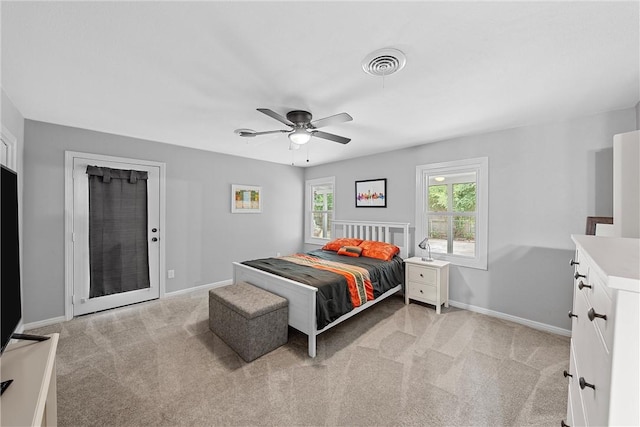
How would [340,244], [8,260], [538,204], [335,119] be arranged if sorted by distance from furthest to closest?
[340,244], [538,204], [335,119], [8,260]

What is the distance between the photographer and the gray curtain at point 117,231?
10.9 ft

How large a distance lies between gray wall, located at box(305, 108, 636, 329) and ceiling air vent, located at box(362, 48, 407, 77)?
2.26 m

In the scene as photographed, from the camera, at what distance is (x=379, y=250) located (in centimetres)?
388

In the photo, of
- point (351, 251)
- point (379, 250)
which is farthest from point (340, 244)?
point (379, 250)

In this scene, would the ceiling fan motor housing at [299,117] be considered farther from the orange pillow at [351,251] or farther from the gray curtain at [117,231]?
the gray curtain at [117,231]

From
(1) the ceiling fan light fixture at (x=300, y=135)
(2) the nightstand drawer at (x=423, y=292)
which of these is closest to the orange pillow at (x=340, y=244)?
(2) the nightstand drawer at (x=423, y=292)

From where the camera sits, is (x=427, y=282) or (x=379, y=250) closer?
(x=427, y=282)

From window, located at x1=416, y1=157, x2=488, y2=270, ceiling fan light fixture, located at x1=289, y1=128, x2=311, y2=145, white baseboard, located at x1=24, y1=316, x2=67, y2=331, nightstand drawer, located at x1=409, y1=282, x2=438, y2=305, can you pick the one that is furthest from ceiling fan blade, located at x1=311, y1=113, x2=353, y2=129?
white baseboard, located at x1=24, y1=316, x2=67, y2=331

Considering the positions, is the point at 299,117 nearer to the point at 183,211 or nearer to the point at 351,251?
the point at 351,251

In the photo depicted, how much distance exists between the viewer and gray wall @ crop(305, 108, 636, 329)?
2.65 metres

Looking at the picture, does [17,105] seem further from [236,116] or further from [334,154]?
[334,154]

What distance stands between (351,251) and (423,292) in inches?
45.5

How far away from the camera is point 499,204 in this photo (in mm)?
3236

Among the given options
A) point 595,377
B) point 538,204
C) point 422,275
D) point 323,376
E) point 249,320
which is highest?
point 538,204
